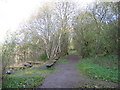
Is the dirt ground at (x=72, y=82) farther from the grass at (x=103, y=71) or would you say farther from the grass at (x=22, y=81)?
the grass at (x=103, y=71)

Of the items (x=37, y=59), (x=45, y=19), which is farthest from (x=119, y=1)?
(x=37, y=59)

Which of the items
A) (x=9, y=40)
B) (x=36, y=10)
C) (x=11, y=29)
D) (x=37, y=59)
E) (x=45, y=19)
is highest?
(x=36, y=10)

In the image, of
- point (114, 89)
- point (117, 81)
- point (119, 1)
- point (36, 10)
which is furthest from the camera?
point (36, 10)

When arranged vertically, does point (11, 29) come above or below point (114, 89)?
above

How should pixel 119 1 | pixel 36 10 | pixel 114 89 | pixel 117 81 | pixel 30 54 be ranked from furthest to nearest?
pixel 30 54, pixel 36 10, pixel 119 1, pixel 117 81, pixel 114 89

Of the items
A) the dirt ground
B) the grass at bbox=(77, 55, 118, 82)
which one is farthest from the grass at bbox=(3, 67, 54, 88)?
the grass at bbox=(77, 55, 118, 82)

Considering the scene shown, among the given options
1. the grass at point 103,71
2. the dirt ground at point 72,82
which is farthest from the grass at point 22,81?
the grass at point 103,71

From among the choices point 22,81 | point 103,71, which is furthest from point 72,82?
point 103,71

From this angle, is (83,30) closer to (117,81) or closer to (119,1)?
(119,1)

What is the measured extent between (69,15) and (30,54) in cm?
432

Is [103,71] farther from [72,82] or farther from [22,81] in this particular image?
[22,81]

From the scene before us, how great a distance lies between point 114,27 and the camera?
3320mm

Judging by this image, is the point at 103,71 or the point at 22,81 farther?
the point at 103,71

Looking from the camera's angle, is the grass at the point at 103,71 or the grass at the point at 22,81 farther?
the grass at the point at 103,71
